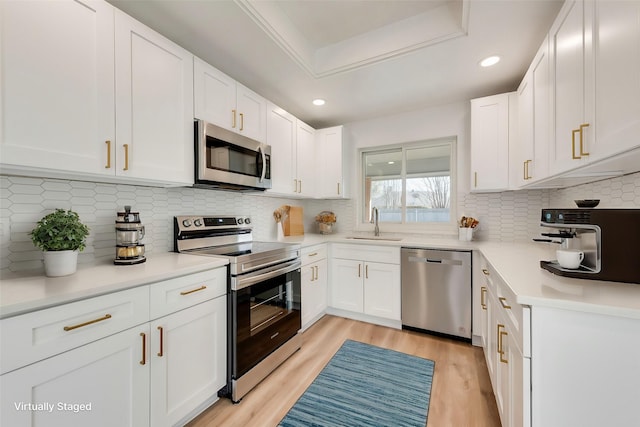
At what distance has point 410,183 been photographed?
3240 mm

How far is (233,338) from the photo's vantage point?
1612 mm

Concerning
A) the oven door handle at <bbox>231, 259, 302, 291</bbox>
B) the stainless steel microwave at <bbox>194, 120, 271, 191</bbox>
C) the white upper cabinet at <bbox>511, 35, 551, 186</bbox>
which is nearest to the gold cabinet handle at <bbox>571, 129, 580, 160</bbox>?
the white upper cabinet at <bbox>511, 35, 551, 186</bbox>

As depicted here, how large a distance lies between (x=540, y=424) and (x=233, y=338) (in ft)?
4.99

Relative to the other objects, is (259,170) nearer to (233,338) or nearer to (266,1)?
(266,1)

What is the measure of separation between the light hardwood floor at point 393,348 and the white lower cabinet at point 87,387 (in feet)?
1.68

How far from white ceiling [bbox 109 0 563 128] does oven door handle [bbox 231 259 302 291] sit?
5.34 feet

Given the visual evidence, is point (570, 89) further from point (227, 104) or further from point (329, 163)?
point (329, 163)

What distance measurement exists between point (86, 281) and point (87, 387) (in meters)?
0.42

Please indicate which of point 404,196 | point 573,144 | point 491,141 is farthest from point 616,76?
point 404,196

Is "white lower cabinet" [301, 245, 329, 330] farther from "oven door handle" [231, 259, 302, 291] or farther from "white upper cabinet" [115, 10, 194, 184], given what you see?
"white upper cabinet" [115, 10, 194, 184]

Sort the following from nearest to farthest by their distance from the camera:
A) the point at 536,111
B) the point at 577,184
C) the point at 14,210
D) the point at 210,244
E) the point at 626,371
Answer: the point at 626,371, the point at 14,210, the point at 536,111, the point at 577,184, the point at 210,244

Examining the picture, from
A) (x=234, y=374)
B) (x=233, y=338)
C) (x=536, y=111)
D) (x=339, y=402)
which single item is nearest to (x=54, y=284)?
(x=233, y=338)

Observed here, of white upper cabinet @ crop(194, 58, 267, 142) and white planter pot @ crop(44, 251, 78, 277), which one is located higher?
white upper cabinet @ crop(194, 58, 267, 142)

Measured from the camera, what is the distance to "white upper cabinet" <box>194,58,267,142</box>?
1.77m
